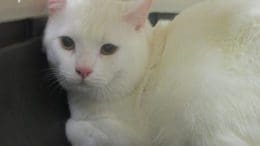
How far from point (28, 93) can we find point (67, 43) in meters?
0.15

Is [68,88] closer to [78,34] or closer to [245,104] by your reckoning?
[78,34]

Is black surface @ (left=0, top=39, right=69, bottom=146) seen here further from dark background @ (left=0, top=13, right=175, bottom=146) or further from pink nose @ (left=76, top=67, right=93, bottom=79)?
pink nose @ (left=76, top=67, right=93, bottom=79)

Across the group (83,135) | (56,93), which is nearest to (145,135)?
(83,135)

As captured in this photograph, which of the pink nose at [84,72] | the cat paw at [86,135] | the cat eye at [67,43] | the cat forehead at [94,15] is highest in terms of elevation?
the cat forehead at [94,15]

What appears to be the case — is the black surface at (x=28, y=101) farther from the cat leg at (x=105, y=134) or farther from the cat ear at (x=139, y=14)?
the cat ear at (x=139, y=14)

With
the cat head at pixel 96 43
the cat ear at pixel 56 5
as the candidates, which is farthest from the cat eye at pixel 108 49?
the cat ear at pixel 56 5

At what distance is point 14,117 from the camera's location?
2.86ft

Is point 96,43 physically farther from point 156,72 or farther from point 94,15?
point 156,72

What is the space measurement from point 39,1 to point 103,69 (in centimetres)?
26

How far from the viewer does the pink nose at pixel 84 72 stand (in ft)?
2.74

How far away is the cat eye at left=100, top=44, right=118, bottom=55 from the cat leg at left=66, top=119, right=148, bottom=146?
0.54ft

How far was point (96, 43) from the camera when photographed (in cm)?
87

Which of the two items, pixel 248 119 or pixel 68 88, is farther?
pixel 68 88

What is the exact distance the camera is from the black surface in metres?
0.85
